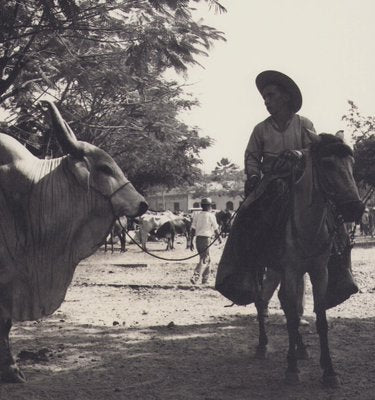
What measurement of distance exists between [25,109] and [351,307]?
8.65 metres

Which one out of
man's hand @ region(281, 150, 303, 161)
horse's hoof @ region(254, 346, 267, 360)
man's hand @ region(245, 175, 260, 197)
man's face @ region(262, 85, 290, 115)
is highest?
man's face @ region(262, 85, 290, 115)

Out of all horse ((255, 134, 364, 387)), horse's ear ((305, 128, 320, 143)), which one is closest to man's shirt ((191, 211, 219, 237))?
horse ((255, 134, 364, 387))

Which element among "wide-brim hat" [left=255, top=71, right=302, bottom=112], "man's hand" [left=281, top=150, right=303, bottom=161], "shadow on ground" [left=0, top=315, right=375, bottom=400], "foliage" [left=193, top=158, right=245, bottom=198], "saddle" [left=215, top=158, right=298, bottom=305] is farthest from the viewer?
"foliage" [left=193, top=158, right=245, bottom=198]

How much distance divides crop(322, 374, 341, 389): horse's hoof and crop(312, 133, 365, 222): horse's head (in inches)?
55.4

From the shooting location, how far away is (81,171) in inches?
205

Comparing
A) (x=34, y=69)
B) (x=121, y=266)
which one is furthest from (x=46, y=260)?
(x=121, y=266)

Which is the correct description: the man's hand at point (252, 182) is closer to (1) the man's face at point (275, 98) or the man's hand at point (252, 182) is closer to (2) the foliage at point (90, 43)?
(1) the man's face at point (275, 98)

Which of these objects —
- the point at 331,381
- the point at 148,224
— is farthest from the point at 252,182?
the point at 148,224

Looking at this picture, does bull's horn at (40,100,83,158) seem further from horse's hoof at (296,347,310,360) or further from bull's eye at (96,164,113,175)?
horse's hoof at (296,347,310,360)

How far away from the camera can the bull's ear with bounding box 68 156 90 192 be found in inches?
205

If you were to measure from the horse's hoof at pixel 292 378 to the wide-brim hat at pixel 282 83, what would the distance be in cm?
265

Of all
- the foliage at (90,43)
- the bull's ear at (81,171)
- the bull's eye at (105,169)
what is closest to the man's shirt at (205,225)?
the foliage at (90,43)

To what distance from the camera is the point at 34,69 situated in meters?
10.9

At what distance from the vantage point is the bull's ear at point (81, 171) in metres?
5.20
